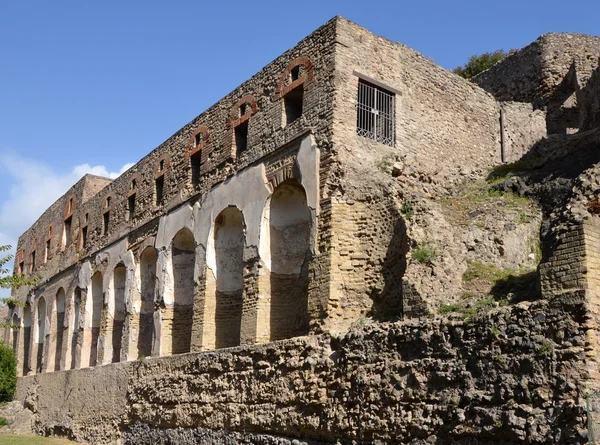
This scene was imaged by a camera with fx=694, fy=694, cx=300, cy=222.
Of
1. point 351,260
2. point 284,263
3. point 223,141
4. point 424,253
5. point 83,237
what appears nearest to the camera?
point 424,253

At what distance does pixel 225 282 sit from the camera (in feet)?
50.8

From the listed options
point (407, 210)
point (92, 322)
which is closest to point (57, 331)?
point (92, 322)

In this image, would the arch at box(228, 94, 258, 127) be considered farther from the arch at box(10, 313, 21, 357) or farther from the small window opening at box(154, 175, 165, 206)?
the arch at box(10, 313, 21, 357)

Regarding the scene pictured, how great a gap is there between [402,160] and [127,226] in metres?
10.4

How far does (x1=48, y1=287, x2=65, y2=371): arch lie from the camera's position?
24.7 metres

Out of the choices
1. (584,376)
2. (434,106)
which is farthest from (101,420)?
(584,376)

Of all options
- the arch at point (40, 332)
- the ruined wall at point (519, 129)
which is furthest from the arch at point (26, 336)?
the ruined wall at point (519, 129)

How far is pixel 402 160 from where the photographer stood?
12.9m

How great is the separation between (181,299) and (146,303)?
7.53 feet

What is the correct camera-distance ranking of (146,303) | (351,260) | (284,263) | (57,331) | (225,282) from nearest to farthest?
(351,260)
(284,263)
(225,282)
(146,303)
(57,331)

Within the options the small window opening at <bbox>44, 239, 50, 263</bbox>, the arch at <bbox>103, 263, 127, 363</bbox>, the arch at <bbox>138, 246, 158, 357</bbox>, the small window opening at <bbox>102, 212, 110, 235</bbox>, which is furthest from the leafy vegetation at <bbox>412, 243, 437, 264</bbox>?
the small window opening at <bbox>44, 239, 50, 263</bbox>

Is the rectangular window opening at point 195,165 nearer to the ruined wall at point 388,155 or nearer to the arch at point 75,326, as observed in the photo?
the ruined wall at point 388,155

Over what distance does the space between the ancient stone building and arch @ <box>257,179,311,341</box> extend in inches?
1.4

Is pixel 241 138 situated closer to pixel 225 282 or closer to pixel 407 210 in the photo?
pixel 225 282
